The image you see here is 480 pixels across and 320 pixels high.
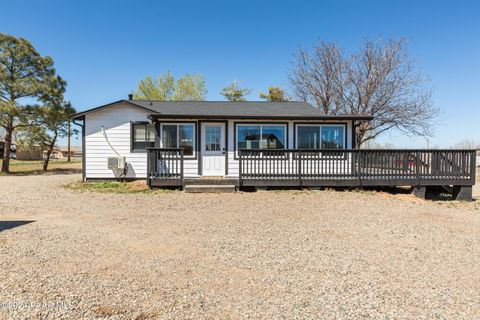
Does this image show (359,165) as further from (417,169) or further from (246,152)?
(246,152)

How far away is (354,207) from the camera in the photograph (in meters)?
7.20

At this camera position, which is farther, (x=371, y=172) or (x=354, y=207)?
(x=371, y=172)

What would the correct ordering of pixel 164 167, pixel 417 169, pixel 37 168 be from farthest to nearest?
1. pixel 37 168
2. pixel 164 167
3. pixel 417 169

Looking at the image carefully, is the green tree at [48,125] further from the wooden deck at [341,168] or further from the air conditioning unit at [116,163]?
the wooden deck at [341,168]

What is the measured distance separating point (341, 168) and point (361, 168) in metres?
0.63

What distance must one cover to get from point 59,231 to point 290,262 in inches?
156

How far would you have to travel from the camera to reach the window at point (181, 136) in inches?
428

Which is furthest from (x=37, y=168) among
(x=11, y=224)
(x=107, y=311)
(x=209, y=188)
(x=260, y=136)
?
(x=107, y=311)

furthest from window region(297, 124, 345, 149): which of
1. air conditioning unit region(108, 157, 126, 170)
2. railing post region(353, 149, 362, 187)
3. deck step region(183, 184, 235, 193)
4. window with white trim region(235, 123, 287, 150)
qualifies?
air conditioning unit region(108, 157, 126, 170)

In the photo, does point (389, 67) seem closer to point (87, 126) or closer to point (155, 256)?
point (87, 126)

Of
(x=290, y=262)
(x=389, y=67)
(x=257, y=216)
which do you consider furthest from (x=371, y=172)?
(x=389, y=67)

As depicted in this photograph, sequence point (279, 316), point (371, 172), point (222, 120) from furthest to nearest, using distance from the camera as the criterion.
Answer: point (222, 120) < point (371, 172) < point (279, 316)

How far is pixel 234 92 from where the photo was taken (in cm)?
3033

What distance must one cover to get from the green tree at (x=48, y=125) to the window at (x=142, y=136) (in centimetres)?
782
